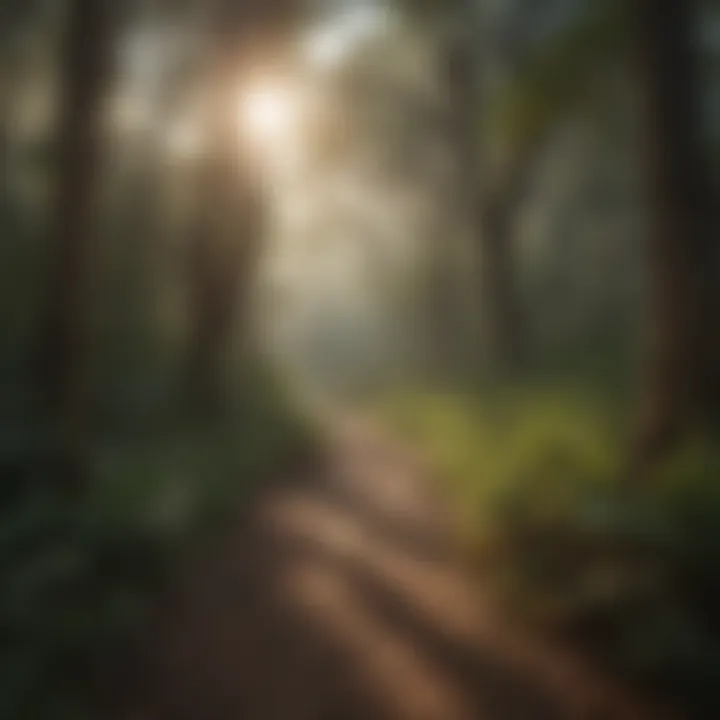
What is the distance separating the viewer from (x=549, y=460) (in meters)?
6.19

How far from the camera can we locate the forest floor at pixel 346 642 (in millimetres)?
4332

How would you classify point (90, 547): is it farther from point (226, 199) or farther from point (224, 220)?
point (224, 220)

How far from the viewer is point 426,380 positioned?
10805 millimetres

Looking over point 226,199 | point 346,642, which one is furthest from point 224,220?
point 346,642

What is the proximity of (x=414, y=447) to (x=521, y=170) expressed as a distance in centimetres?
423

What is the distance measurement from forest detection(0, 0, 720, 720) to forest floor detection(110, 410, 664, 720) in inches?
0.9

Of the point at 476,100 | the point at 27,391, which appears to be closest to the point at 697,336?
the point at 476,100

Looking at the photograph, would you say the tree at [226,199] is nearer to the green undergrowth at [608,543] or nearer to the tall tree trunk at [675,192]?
the tall tree trunk at [675,192]

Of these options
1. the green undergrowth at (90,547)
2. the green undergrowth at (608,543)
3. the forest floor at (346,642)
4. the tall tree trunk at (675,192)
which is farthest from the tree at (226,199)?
the green undergrowth at (608,543)

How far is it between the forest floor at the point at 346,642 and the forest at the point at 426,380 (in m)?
0.02

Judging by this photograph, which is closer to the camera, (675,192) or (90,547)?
(90,547)

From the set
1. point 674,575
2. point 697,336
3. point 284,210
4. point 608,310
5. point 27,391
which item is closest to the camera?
point 674,575

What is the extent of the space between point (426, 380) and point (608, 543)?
19.6 ft

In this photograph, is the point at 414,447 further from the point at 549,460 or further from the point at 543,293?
the point at 549,460
